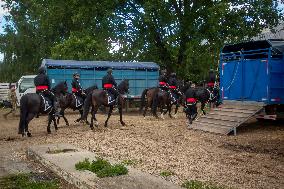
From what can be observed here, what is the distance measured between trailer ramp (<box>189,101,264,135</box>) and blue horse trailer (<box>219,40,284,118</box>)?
11.9 inches

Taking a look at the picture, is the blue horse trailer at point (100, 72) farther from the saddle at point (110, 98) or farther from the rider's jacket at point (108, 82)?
the saddle at point (110, 98)

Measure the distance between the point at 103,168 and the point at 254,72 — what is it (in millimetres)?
9745

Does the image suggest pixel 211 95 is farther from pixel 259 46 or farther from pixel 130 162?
pixel 130 162

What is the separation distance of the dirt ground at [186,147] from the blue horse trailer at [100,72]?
6870 mm

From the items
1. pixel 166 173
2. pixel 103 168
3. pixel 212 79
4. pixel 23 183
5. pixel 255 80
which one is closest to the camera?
pixel 23 183

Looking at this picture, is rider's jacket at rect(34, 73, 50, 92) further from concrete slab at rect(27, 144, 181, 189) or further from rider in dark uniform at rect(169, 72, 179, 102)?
rider in dark uniform at rect(169, 72, 179, 102)

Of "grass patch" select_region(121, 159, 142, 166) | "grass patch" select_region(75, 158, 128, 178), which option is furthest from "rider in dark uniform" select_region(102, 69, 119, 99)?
"grass patch" select_region(75, 158, 128, 178)

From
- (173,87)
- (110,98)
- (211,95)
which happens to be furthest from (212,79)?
(110,98)

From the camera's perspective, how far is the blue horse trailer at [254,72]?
48.5ft

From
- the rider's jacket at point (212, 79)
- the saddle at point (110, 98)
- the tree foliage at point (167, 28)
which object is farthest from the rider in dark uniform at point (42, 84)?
the tree foliage at point (167, 28)

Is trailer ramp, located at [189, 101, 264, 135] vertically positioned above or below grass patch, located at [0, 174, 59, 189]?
above

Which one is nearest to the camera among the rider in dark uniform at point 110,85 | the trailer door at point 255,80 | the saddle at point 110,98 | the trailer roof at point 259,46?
the trailer door at point 255,80

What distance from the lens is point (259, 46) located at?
16.0m

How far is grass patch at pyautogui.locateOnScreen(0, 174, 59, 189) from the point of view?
24.1 feet
